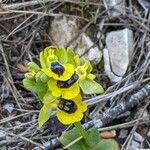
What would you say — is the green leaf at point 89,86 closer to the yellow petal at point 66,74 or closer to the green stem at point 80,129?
the yellow petal at point 66,74

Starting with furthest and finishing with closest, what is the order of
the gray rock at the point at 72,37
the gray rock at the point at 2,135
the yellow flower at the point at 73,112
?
the gray rock at the point at 72,37 < the gray rock at the point at 2,135 < the yellow flower at the point at 73,112

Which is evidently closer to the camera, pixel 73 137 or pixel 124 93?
pixel 73 137

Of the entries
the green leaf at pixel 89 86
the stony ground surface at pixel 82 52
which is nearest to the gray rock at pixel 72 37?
the stony ground surface at pixel 82 52

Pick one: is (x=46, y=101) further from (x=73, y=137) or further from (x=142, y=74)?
(x=142, y=74)

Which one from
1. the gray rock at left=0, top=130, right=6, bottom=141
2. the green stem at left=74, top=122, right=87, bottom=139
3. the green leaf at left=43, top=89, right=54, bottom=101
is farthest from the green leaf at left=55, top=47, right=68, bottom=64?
the gray rock at left=0, top=130, right=6, bottom=141

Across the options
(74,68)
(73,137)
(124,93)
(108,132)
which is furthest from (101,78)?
(74,68)

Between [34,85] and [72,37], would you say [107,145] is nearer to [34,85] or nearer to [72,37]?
[34,85]
